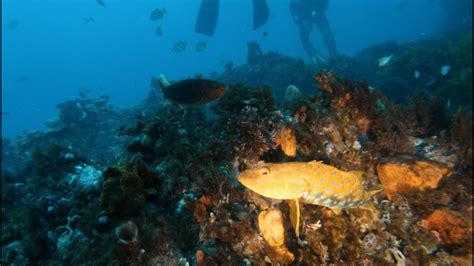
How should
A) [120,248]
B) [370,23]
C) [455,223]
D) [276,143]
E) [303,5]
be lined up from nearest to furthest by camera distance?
[120,248], [455,223], [276,143], [303,5], [370,23]

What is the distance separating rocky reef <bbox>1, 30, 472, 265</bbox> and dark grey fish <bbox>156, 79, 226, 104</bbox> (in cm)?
48

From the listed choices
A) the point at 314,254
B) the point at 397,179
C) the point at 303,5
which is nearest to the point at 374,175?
the point at 397,179

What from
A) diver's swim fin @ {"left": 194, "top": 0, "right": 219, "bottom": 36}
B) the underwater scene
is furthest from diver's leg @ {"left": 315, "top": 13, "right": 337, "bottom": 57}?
the underwater scene

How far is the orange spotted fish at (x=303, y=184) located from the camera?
9.90 feet

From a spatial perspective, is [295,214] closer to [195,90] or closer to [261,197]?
→ [261,197]

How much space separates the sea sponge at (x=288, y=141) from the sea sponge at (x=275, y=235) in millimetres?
1474

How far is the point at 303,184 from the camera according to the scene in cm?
307

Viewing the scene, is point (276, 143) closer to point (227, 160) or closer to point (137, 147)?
point (227, 160)

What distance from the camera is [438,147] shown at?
5480 millimetres

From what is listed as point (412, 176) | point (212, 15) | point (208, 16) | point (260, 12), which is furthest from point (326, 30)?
point (412, 176)

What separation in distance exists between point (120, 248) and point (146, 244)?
0.30m

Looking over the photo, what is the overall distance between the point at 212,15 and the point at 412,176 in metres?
28.2

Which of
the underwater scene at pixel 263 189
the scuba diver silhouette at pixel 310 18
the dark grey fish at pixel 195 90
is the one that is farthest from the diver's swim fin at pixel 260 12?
the dark grey fish at pixel 195 90

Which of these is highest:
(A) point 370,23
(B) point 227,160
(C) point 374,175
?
(B) point 227,160
